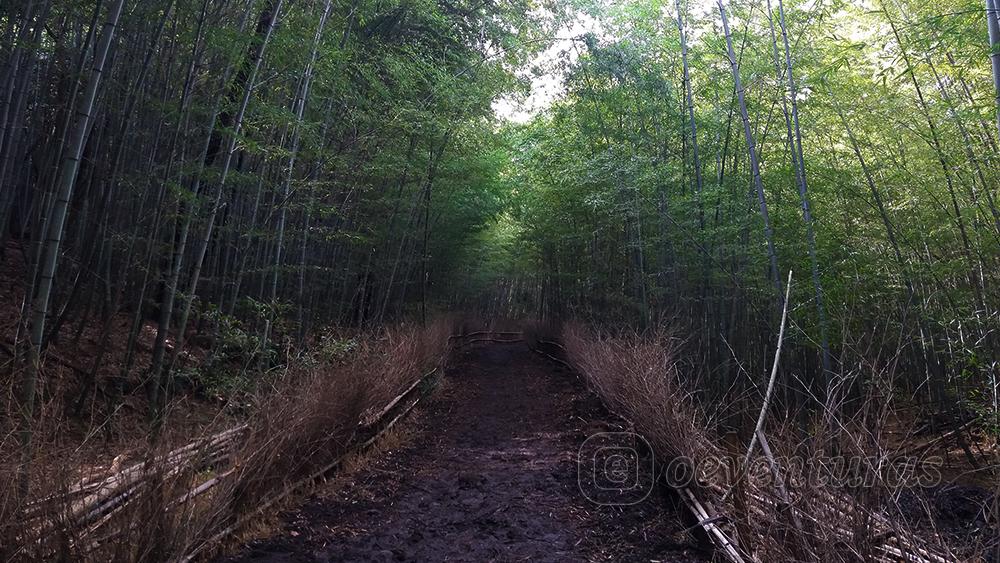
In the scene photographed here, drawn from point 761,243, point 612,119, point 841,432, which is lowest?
point 841,432

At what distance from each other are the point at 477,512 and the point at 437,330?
20.2 feet

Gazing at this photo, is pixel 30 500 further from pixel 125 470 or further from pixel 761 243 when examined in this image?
pixel 761 243

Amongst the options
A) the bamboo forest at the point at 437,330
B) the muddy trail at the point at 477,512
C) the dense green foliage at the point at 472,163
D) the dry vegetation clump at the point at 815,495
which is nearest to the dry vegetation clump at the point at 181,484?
the bamboo forest at the point at 437,330

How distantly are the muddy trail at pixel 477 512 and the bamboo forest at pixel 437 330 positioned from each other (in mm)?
30

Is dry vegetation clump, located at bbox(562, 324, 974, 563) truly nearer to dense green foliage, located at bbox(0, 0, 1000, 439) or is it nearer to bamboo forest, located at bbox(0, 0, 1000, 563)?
bamboo forest, located at bbox(0, 0, 1000, 563)

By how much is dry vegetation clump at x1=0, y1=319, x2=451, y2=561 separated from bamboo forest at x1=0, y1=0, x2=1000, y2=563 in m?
0.02

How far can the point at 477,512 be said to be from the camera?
361cm

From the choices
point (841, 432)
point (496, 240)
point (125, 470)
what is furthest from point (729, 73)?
point (496, 240)

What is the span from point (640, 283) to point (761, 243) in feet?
10.2

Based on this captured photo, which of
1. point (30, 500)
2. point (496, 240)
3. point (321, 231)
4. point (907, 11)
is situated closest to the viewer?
point (30, 500)

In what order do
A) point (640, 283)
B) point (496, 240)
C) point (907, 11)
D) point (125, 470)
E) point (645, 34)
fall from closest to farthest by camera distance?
point (125, 470)
point (907, 11)
point (645, 34)
point (640, 283)
point (496, 240)

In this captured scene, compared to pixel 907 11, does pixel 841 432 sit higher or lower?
lower

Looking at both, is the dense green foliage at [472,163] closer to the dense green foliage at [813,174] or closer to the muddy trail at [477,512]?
the dense green foliage at [813,174]

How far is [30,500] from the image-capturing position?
5.86 feet
